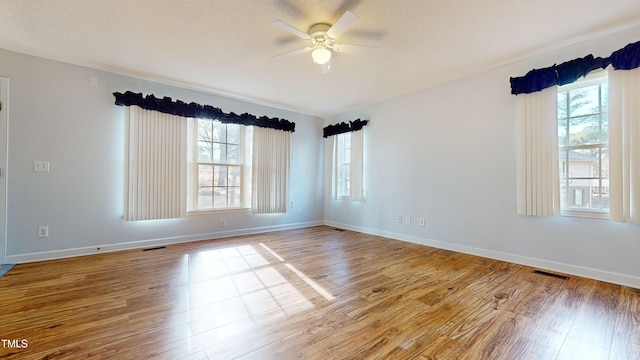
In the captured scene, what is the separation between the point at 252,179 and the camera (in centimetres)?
479

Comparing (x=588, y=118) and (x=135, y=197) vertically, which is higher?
(x=588, y=118)

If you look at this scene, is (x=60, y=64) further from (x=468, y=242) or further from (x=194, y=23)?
(x=468, y=242)

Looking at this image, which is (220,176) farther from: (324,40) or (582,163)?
(582,163)

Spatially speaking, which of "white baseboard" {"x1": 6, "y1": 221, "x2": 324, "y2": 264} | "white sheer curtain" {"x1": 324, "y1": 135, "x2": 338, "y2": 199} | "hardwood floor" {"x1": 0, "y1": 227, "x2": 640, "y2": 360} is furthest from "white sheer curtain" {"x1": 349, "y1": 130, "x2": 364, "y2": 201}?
"hardwood floor" {"x1": 0, "y1": 227, "x2": 640, "y2": 360}

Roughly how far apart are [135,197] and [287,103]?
298 centimetres

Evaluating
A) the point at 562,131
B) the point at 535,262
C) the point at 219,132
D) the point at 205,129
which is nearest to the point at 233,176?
the point at 219,132

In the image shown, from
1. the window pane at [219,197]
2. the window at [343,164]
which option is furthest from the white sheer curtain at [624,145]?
the window pane at [219,197]

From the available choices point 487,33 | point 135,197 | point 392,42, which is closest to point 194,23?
point 392,42

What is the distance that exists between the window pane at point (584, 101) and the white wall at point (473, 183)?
36 centimetres

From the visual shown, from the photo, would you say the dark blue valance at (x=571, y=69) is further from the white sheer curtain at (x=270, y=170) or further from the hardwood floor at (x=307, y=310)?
the white sheer curtain at (x=270, y=170)

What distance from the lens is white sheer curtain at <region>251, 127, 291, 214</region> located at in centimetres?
483

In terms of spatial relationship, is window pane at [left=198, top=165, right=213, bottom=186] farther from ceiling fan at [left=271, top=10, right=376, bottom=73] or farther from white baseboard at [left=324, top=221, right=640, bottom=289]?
white baseboard at [left=324, top=221, right=640, bottom=289]

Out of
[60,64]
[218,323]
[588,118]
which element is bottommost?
[218,323]

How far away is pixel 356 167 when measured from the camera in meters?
5.07
